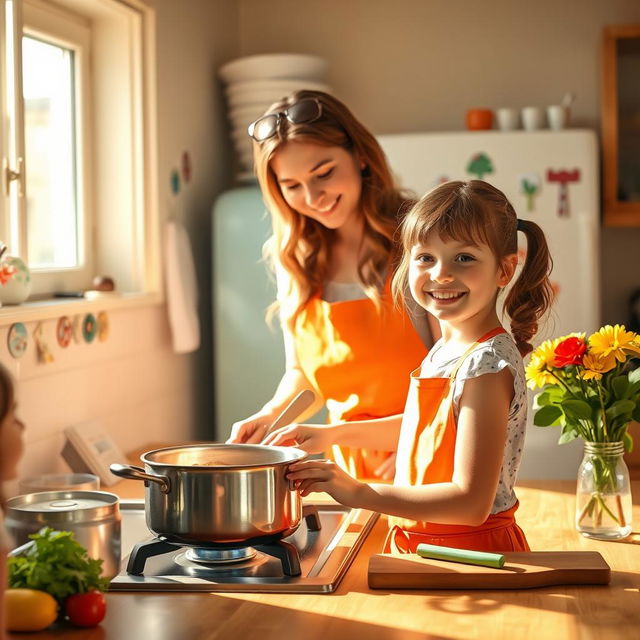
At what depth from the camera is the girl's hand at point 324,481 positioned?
120cm

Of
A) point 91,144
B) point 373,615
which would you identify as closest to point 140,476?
point 373,615

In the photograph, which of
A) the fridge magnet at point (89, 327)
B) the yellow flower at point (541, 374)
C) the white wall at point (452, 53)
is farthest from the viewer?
the white wall at point (452, 53)

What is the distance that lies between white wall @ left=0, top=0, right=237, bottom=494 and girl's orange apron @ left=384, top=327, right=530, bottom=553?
2.76 ft

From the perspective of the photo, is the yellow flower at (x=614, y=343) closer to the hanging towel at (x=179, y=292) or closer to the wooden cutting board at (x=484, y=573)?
the wooden cutting board at (x=484, y=573)

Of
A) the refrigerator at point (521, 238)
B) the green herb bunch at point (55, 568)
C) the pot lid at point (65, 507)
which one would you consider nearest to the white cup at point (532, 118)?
the refrigerator at point (521, 238)

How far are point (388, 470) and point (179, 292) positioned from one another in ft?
3.74

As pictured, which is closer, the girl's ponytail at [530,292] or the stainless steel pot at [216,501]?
the stainless steel pot at [216,501]

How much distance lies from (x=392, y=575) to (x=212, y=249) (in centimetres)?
221

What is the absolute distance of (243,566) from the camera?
1259 millimetres

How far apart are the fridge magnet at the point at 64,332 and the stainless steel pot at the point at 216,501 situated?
899 millimetres

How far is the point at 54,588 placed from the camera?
1.04m

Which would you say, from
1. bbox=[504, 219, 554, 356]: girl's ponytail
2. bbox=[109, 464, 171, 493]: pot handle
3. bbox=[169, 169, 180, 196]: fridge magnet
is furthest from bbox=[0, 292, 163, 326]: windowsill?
bbox=[504, 219, 554, 356]: girl's ponytail

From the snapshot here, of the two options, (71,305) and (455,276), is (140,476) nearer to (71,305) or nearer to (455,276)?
(455,276)

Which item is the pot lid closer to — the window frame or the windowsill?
the windowsill
